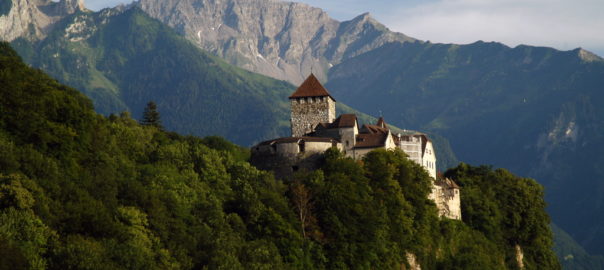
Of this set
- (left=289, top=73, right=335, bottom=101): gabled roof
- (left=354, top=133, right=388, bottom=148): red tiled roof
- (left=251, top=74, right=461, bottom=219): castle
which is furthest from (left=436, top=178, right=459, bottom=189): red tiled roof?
(left=289, top=73, right=335, bottom=101): gabled roof

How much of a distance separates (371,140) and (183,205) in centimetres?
3160

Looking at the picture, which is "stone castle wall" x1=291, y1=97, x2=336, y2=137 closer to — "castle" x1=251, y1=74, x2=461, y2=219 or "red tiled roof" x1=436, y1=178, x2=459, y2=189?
"castle" x1=251, y1=74, x2=461, y2=219

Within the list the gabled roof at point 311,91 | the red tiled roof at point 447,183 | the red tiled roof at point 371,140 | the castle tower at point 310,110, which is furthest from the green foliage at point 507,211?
the gabled roof at point 311,91

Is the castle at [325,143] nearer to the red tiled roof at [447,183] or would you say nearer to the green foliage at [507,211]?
the red tiled roof at [447,183]

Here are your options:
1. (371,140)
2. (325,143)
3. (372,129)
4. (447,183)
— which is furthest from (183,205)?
(447,183)

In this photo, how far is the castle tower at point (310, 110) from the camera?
112875 mm

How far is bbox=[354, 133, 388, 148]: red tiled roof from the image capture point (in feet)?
332

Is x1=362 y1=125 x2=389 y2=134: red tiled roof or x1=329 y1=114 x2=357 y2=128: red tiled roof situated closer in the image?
x1=329 y1=114 x2=357 y2=128: red tiled roof

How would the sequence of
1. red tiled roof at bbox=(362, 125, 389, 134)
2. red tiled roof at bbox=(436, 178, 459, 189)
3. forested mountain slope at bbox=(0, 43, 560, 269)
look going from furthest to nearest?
red tiled roof at bbox=(436, 178, 459, 189) < red tiled roof at bbox=(362, 125, 389, 134) < forested mountain slope at bbox=(0, 43, 560, 269)

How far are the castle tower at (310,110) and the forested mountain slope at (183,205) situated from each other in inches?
424

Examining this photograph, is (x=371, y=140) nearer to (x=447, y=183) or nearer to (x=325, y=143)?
(x=325, y=143)

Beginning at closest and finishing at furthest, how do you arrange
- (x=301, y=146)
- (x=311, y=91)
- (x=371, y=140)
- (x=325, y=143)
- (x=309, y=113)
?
(x=301, y=146)
(x=325, y=143)
(x=371, y=140)
(x=309, y=113)
(x=311, y=91)

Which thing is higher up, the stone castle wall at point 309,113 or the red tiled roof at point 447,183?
the stone castle wall at point 309,113

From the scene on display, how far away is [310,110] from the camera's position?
374ft
